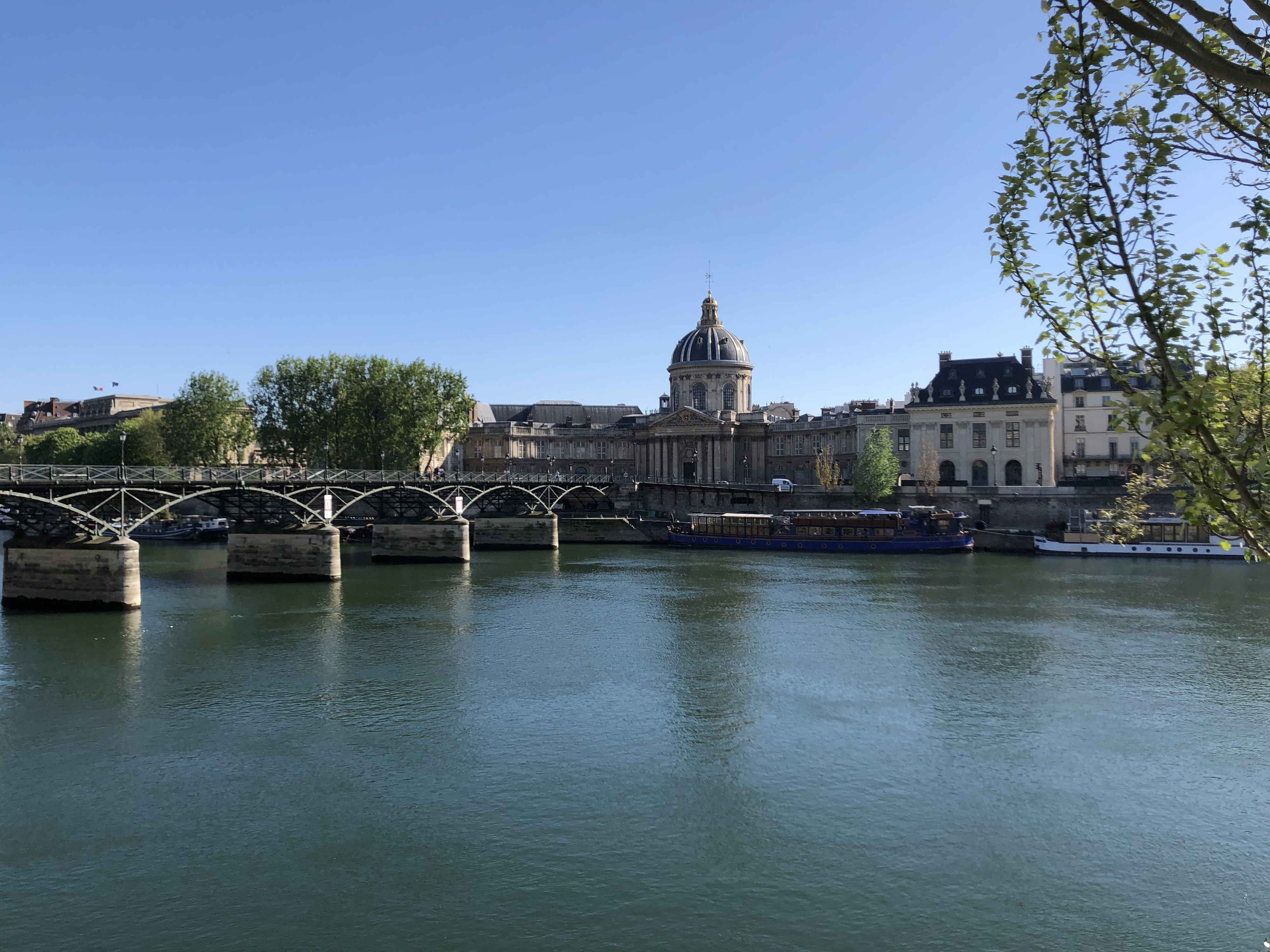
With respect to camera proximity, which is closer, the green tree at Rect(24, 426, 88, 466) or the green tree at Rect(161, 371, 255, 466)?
the green tree at Rect(161, 371, 255, 466)

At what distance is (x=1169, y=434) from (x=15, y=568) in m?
41.6

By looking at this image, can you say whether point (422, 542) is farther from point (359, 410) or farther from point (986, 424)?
point (986, 424)

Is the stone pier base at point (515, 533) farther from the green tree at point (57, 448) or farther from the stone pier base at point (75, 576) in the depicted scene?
the green tree at point (57, 448)

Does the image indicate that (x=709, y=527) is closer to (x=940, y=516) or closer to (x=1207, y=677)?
(x=940, y=516)

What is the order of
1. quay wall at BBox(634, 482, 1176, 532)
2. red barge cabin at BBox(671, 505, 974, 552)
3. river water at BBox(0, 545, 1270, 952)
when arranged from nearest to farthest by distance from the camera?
river water at BBox(0, 545, 1270, 952)
red barge cabin at BBox(671, 505, 974, 552)
quay wall at BBox(634, 482, 1176, 532)

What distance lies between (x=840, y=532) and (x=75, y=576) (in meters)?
48.0

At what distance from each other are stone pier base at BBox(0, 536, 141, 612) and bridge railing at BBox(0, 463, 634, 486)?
2.65m

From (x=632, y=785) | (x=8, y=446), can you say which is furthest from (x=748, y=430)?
(x=632, y=785)

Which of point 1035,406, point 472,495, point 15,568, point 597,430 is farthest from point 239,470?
point 597,430

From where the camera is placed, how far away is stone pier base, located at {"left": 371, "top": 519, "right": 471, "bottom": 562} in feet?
194

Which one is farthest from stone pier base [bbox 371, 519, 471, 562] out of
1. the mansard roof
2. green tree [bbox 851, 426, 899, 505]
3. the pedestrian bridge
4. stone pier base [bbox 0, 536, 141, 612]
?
the mansard roof

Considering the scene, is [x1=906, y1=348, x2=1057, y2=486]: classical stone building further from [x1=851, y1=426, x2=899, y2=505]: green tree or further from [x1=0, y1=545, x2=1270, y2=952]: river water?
Answer: [x1=0, y1=545, x2=1270, y2=952]: river water

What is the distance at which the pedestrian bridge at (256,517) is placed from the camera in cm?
3644

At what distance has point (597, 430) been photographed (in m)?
122
